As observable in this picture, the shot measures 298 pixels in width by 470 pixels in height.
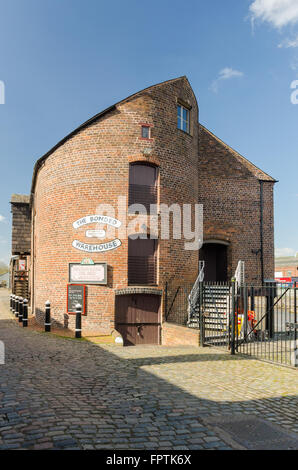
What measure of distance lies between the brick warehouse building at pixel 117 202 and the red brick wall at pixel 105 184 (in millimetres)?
36

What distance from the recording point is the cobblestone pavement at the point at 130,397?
4.41 metres

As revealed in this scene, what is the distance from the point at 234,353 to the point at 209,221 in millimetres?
8543

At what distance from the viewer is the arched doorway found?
734 inches

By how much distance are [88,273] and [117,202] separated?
8.86 feet

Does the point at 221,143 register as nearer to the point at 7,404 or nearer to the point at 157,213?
the point at 157,213

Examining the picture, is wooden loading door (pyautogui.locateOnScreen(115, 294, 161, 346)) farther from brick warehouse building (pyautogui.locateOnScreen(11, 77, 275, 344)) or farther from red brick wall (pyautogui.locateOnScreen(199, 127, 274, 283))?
red brick wall (pyautogui.locateOnScreen(199, 127, 274, 283))

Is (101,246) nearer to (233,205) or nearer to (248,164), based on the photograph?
(233,205)

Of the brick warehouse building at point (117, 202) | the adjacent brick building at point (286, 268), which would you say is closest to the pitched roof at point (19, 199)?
the brick warehouse building at point (117, 202)

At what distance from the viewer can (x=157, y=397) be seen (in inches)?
241

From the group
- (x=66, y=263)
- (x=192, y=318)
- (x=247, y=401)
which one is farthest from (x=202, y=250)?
(x=247, y=401)

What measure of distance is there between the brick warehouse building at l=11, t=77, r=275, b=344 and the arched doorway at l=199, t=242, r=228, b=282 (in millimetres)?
2896

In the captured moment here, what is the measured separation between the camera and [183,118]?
640 inches

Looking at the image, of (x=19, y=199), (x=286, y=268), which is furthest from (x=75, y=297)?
(x=286, y=268)

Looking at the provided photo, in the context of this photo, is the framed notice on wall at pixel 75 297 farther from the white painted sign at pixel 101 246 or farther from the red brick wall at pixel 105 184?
the white painted sign at pixel 101 246
